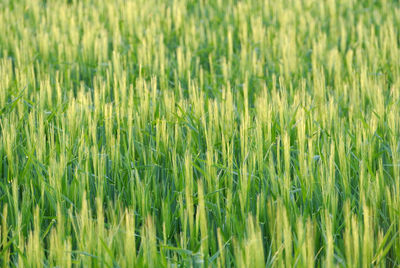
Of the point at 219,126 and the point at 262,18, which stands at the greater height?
the point at 262,18

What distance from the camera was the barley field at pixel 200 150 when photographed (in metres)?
1.24

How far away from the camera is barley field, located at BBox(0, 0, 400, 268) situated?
4.08ft

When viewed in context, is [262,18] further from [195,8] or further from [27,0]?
[27,0]

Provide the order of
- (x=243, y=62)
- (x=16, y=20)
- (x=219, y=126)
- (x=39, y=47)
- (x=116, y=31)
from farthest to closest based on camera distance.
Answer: (x=16, y=20)
(x=116, y=31)
(x=39, y=47)
(x=243, y=62)
(x=219, y=126)

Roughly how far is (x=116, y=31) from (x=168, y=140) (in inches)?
75.6

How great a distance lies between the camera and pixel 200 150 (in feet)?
5.96

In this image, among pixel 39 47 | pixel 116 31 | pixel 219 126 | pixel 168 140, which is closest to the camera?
pixel 168 140

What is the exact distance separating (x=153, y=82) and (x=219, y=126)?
58 centimetres

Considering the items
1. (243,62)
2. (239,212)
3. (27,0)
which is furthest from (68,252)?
(27,0)

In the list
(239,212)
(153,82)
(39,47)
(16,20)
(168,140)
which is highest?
(16,20)

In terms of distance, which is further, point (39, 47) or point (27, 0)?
point (27, 0)

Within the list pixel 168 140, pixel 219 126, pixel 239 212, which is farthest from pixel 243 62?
pixel 239 212

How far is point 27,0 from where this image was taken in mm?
4570

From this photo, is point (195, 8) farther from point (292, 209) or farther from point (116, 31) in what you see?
point (292, 209)
